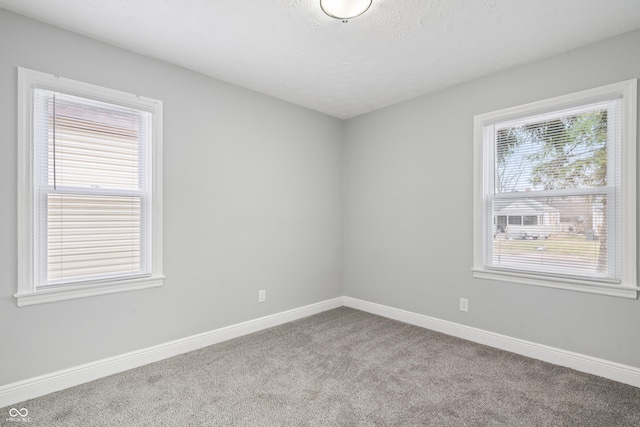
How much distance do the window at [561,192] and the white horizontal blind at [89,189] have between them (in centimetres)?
306

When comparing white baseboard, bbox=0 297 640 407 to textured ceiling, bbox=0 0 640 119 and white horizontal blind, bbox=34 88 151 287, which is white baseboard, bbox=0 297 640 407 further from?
textured ceiling, bbox=0 0 640 119

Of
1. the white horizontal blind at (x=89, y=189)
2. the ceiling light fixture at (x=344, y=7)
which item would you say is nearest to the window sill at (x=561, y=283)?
the ceiling light fixture at (x=344, y=7)

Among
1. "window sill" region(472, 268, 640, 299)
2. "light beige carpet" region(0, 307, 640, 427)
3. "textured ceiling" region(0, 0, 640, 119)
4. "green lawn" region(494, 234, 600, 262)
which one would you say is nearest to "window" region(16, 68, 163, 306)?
"textured ceiling" region(0, 0, 640, 119)

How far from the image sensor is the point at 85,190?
2373 mm

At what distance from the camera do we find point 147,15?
212 centimetres

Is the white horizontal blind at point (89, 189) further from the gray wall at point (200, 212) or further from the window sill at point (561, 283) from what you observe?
the window sill at point (561, 283)

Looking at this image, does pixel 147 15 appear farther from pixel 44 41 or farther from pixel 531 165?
pixel 531 165

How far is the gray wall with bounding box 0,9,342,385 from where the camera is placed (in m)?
2.12

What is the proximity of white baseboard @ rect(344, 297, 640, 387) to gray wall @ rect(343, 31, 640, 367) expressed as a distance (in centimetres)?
5

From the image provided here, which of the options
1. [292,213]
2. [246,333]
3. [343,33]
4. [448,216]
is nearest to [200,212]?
[292,213]

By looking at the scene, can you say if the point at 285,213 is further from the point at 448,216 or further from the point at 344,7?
the point at 344,7

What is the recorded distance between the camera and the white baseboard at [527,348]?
2.34 metres

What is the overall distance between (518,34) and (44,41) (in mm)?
3360

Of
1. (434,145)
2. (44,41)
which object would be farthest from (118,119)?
(434,145)
